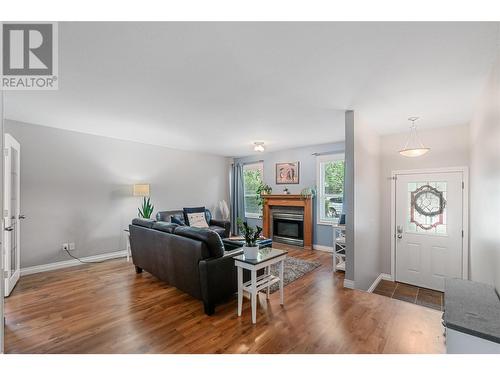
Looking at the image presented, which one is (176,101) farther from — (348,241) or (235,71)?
(348,241)

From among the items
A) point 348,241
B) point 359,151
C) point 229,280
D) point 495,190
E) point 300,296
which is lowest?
point 300,296

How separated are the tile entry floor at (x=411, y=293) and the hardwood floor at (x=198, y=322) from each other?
31.5 inches

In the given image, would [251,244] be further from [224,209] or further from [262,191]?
[224,209]

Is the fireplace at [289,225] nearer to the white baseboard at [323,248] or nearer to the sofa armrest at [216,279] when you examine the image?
the white baseboard at [323,248]

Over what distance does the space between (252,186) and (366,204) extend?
3.79 meters

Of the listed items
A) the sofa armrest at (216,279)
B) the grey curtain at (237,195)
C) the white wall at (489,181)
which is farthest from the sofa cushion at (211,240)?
the grey curtain at (237,195)

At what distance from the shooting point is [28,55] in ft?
5.84

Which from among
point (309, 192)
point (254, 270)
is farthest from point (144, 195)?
point (309, 192)

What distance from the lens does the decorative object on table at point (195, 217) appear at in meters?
5.50

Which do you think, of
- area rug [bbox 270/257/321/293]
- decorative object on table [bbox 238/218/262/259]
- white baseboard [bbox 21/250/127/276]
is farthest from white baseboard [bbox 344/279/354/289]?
white baseboard [bbox 21/250/127/276]

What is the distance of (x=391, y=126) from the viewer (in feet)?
11.9
